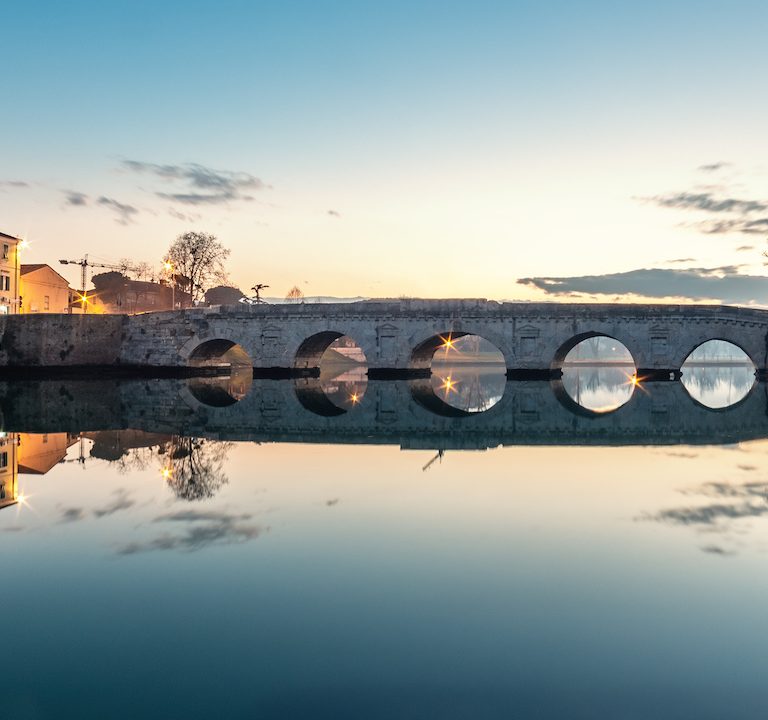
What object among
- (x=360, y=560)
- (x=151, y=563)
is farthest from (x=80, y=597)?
(x=360, y=560)

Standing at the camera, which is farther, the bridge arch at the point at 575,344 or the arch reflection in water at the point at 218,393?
the bridge arch at the point at 575,344

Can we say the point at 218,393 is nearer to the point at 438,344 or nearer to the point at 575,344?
the point at 438,344

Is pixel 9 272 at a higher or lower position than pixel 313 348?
higher

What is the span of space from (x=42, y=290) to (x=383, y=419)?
6167cm

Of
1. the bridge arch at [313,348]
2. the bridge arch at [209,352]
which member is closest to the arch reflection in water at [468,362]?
the bridge arch at [313,348]

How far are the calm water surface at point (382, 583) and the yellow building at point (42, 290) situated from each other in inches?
2396

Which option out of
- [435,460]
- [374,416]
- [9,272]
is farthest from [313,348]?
[435,460]

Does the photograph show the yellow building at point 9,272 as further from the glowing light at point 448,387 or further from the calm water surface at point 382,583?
the calm water surface at point 382,583

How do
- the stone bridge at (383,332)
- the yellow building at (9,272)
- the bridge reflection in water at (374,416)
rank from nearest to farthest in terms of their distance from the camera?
the bridge reflection in water at (374,416) < the stone bridge at (383,332) < the yellow building at (9,272)

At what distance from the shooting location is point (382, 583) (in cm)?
773

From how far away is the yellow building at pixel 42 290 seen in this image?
71375 mm

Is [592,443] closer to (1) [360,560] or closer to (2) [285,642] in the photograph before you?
(1) [360,560]

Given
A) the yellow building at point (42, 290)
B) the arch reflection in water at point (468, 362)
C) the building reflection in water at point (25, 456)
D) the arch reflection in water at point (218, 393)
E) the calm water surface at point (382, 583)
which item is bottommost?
the arch reflection in water at point (468, 362)

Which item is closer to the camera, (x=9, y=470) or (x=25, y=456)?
(x=9, y=470)
